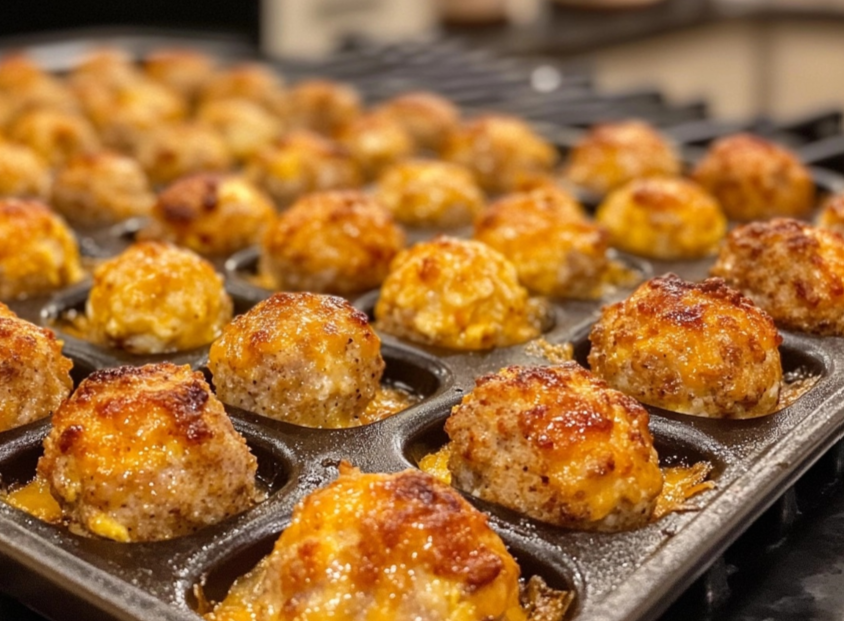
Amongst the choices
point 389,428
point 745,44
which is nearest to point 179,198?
point 389,428

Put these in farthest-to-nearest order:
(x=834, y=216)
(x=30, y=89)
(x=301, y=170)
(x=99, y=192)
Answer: (x=30, y=89) < (x=301, y=170) < (x=99, y=192) < (x=834, y=216)

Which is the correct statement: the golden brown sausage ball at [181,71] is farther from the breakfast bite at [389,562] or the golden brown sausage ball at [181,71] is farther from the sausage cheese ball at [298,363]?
the breakfast bite at [389,562]

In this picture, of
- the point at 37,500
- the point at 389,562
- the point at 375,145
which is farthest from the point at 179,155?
the point at 389,562

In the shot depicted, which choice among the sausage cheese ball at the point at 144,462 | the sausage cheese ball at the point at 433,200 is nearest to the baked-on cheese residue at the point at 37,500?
the sausage cheese ball at the point at 144,462

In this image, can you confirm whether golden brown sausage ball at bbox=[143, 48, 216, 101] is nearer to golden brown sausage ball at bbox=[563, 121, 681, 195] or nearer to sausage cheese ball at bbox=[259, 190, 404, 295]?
golden brown sausage ball at bbox=[563, 121, 681, 195]

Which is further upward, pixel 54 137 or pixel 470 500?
pixel 54 137

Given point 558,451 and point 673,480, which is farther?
point 673,480

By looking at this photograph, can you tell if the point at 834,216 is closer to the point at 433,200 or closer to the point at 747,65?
the point at 433,200

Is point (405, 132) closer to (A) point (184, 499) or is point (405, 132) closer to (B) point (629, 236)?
(B) point (629, 236)
